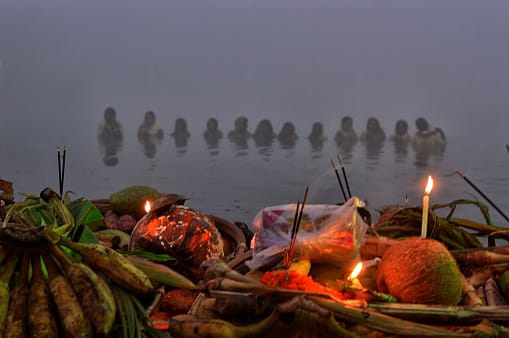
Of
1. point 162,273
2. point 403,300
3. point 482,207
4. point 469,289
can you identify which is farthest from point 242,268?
point 482,207

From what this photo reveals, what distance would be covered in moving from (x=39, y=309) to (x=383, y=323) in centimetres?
71

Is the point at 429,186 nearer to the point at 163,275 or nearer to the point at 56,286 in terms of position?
the point at 163,275

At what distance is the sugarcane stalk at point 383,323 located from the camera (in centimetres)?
114

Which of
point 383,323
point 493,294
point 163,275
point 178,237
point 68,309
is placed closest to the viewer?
point 68,309

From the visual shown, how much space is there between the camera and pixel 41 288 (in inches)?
42.6

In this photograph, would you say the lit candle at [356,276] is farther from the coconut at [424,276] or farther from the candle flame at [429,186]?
the candle flame at [429,186]

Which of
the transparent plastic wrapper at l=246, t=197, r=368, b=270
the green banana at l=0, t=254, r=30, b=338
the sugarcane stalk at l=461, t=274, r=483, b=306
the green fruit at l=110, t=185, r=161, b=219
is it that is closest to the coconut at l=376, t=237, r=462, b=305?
the sugarcane stalk at l=461, t=274, r=483, b=306

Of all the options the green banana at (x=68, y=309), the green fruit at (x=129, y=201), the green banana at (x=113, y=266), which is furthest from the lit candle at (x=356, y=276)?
the green fruit at (x=129, y=201)

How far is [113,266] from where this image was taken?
1.15 meters

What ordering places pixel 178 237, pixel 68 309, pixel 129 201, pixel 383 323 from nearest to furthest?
1. pixel 68 309
2. pixel 383 323
3. pixel 178 237
4. pixel 129 201

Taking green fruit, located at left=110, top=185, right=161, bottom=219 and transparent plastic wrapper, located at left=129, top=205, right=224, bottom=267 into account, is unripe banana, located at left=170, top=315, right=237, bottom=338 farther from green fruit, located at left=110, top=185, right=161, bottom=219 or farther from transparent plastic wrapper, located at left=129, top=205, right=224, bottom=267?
green fruit, located at left=110, top=185, right=161, bottom=219

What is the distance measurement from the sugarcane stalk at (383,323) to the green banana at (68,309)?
486mm

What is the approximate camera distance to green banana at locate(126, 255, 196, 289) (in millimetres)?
1254

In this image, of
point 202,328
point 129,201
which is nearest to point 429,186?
point 202,328
